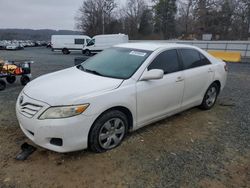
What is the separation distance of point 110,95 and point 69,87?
0.57 meters

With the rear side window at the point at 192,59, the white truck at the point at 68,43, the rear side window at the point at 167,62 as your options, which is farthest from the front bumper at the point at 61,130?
the white truck at the point at 68,43

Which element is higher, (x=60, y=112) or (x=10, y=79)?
(x=60, y=112)

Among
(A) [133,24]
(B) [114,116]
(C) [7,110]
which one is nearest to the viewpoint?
(B) [114,116]

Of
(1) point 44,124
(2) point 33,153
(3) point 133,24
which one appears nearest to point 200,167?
(1) point 44,124

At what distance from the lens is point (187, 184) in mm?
2672

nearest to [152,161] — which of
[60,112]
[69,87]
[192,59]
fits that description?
[60,112]

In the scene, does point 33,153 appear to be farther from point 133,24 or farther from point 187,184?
point 133,24

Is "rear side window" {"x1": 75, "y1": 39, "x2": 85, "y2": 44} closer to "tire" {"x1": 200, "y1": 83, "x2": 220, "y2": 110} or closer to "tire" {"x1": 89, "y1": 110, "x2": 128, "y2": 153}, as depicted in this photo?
"tire" {"x1": 200, "y1": 83, "x2": 220, "y2": 110}

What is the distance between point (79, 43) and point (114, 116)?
83.1 feet

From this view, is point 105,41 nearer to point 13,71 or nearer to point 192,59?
point 13,71

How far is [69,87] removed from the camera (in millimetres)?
3086

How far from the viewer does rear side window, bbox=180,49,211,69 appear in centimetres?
430

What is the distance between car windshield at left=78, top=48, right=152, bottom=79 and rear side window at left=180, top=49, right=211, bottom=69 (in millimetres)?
873

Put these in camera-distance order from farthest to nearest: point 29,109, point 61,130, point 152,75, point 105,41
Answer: point 105,41, point 152,75, point 29,109, point 61,130
